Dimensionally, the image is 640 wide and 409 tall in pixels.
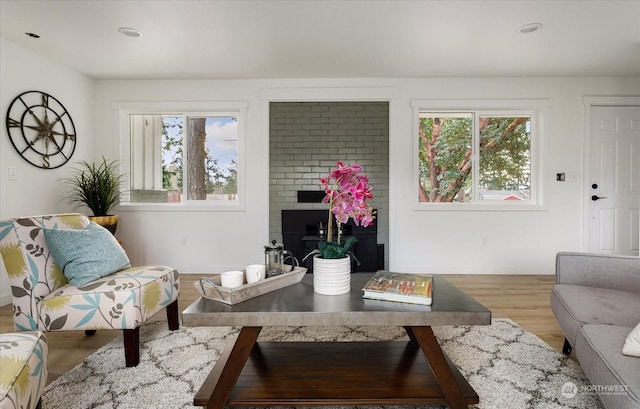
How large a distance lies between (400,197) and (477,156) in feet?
3.39

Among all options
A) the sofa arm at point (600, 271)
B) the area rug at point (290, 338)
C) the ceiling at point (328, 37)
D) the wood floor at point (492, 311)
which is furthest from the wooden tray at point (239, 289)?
the ceiling at point (328, 37)

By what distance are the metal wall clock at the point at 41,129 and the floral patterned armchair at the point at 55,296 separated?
179 centimetres

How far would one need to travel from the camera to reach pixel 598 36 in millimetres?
2861

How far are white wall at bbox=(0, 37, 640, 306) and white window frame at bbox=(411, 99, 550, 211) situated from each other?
6cm

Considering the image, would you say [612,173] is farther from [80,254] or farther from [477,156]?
[80,254]

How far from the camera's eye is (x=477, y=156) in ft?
13.0

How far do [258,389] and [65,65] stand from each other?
3881 millimetres

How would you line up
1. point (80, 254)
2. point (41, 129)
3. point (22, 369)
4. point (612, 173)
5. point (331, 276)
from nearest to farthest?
point (22, 369)
point (331, 276)
point (80, 254)
point (41, 129)
point (612, 173)

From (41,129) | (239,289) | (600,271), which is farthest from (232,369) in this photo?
(41,129)

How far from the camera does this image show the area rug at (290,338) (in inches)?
Answer: 56.7

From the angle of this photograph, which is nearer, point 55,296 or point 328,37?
point 55,296

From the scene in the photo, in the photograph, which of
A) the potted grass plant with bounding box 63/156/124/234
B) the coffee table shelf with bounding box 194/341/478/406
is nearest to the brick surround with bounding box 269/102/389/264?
the potted grass plant with bounding box 63/156/124/234

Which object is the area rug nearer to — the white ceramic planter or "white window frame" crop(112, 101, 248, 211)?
the white ceramic planter

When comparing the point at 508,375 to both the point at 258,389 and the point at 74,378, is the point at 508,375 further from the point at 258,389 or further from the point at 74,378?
the point at 74,378
